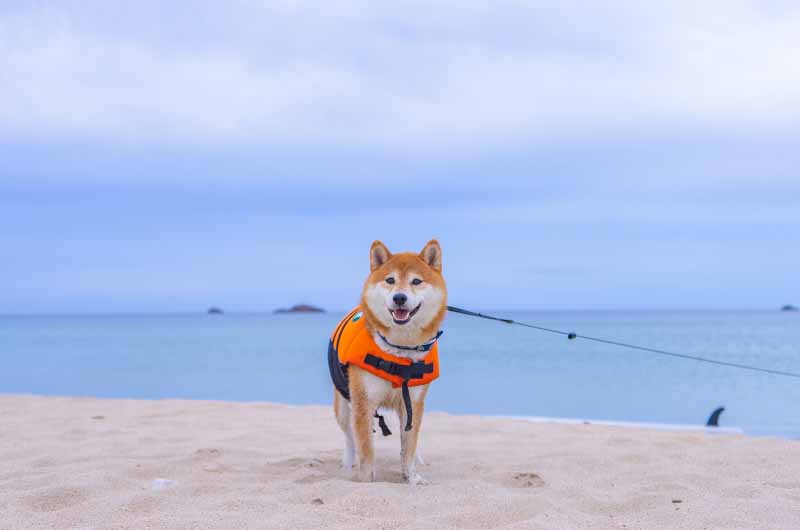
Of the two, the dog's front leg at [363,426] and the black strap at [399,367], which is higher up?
the black strap at [399,367]

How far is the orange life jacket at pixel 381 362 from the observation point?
4.10 meters

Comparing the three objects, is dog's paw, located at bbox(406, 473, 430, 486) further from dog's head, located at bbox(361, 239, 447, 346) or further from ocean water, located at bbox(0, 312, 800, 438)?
ocean water, located at bbox(0, 312, 800, 438)

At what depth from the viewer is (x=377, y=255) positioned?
4195mm

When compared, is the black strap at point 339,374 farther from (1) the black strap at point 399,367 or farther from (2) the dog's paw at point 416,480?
(2) the dog's paw at point 416,480

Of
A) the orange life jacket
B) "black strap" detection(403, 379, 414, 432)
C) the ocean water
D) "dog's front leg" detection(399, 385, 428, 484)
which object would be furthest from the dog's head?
the ocean water

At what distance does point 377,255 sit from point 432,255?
1.09ft

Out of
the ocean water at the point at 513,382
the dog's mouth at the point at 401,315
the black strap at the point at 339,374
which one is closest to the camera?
the dog's mouth at the point at 401,315

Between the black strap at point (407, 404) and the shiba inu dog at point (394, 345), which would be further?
the black strap at point (407, 404)

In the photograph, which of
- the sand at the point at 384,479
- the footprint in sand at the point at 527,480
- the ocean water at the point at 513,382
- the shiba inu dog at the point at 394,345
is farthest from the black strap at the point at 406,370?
the ocean water at the point at 513,382

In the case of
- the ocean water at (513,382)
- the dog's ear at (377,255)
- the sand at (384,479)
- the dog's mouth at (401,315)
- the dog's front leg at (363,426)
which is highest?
the dog's ear at (377,255)

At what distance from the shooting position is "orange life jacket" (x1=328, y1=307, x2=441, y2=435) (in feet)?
13.4

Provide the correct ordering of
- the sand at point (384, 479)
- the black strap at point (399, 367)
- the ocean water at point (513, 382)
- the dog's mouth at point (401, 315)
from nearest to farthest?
the sand at point (384, 479) → the dog's mouth at point (401, 315) → the black strap at point (399, 367) → the ocean water at point (513, 382)

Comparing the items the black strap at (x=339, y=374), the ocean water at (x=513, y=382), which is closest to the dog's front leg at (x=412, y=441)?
the black strap at (x=339, y=374)

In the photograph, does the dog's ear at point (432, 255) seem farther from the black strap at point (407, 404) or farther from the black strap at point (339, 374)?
the black strap at point (339, 374)
